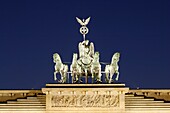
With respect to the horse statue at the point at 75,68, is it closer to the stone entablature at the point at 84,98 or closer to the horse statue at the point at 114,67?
the horse statue at the point at 114,67

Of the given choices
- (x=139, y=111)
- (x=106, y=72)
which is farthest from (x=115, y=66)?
(x=139, y=111)

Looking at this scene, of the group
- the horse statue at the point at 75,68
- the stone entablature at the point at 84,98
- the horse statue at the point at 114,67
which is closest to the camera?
the stone entablature at the point at 84,98

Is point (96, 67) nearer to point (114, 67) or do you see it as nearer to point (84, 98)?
point (114, 67)

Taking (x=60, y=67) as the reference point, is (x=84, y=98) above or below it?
below

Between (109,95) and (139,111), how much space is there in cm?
153

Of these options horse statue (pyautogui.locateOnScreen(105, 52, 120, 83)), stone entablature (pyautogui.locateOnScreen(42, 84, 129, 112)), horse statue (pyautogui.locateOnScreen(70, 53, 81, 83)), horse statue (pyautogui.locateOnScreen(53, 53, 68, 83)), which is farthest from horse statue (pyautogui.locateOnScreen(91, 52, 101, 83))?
stone entablature (pyautogui.locateOnScreen(42, 84, 129, 112))

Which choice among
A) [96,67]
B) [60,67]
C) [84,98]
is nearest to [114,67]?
[96,67]

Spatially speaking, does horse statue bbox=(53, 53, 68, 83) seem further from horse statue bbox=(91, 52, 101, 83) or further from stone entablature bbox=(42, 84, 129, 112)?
stone entablature bbox=(42, 84, 129, 112)

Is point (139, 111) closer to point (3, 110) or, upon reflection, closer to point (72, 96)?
point (72, 96)

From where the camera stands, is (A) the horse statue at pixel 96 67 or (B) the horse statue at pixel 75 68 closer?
(A) the horse statue at pixel 96 67

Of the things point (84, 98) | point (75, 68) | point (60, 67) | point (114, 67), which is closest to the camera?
point (84, 98)

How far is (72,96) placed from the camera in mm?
26875

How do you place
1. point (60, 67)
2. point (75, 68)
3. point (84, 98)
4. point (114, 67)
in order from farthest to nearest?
point (75, 68) → point (60, 67) → point (114, 67) → point (84, 98)

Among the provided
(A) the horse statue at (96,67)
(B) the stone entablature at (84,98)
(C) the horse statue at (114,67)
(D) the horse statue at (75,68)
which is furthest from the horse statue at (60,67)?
(C) the horse statue at (114,67)
